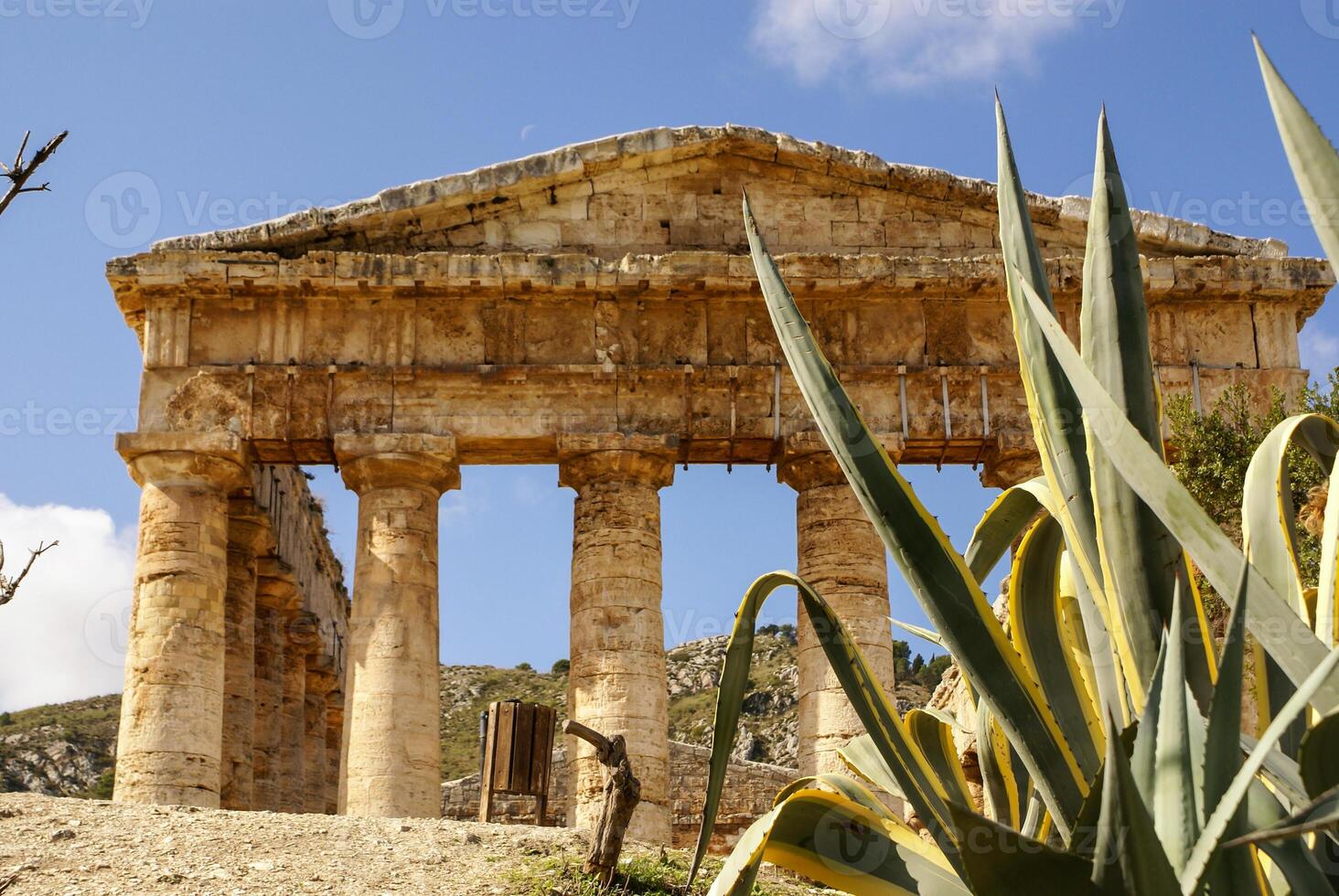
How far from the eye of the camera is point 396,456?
17453mm

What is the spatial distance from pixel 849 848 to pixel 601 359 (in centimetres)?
1426

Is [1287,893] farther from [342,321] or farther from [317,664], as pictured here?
[317,664]

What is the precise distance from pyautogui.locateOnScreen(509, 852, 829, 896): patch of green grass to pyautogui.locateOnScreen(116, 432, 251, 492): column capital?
6.57 meters

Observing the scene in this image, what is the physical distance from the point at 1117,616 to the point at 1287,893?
2.18 ft

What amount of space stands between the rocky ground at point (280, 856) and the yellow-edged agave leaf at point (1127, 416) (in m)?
8.64

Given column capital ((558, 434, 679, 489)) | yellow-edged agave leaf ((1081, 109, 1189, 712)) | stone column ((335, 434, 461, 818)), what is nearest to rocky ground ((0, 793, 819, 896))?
stone column ((335, 434, 461, 818))

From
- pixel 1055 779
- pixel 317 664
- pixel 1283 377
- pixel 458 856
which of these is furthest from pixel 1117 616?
pixel 317 664

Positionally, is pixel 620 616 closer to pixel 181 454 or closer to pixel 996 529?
pixel 181 454

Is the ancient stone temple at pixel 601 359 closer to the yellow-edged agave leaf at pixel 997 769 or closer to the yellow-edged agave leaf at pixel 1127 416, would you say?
the yellow-edged agave leaf at pixel 997 769

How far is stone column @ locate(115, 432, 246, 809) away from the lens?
53.5 feet

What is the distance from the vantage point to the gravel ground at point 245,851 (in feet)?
38.8

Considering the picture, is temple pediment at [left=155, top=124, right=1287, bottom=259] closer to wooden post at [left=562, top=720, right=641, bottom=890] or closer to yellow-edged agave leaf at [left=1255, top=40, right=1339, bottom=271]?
wooden post at [left=562, top=720, right=641, bottom=890]

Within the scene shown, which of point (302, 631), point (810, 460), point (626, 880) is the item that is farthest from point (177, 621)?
point (302, 631)

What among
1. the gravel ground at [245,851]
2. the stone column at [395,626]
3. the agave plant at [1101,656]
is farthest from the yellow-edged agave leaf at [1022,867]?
the stone column at [395,626]
